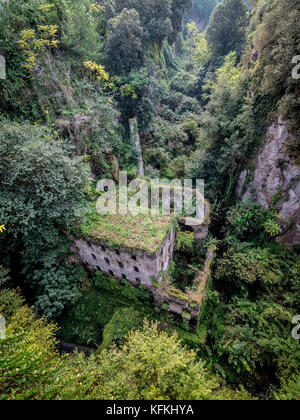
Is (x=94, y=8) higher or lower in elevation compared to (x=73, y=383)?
higher

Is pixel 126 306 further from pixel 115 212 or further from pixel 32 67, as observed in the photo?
pixel 32 67

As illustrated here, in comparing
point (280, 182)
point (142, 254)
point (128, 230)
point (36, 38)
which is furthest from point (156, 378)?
point (36, 38)

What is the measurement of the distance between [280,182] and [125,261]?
11.9 meters

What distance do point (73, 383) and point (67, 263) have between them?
8.05 meters

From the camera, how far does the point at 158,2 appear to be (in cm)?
2230

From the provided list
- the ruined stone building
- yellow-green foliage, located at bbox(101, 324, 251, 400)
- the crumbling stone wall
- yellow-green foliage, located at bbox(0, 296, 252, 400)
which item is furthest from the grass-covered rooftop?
yellow-green foliage, located at bbox(0, 296, 252, 400)

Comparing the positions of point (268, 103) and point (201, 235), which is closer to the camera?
point (268, 103)

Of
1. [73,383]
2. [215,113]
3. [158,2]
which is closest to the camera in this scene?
[73,383]

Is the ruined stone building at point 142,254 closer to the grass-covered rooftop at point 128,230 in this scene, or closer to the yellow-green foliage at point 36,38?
the grass-covered rooftop at point 128,230

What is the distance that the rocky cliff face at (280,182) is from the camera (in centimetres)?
1262

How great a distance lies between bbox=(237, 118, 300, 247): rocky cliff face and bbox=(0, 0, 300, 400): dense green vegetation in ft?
1.66

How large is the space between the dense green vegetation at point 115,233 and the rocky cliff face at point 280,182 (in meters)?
0.51
